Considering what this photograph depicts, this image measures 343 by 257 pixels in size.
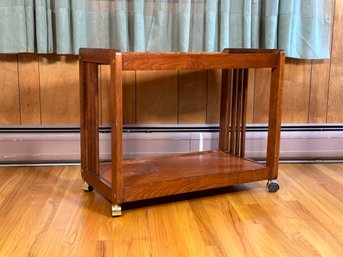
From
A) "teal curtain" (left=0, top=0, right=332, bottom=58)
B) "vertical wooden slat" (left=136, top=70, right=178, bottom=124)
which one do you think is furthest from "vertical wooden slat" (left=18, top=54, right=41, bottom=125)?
"vertical wooden slat" (left=136, top=70, right=178, bottom=124)

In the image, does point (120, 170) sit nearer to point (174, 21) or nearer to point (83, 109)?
point (83, 109)

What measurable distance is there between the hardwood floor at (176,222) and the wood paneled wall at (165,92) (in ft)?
1.05

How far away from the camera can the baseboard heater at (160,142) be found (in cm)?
196

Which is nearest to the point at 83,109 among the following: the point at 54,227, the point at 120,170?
the point at 120,170

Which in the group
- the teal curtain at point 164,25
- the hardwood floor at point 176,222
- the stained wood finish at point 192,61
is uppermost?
the teal curtain at point 164,25

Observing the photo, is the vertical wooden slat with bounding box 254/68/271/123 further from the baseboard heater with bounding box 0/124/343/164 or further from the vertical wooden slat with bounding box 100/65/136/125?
the vertical wooden slat with bounding box 100/65/136/125

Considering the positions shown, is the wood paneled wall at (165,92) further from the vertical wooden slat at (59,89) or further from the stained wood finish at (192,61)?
the stained wood finish at (192,61)

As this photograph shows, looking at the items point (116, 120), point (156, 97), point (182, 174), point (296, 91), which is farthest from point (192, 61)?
point (296, 91)

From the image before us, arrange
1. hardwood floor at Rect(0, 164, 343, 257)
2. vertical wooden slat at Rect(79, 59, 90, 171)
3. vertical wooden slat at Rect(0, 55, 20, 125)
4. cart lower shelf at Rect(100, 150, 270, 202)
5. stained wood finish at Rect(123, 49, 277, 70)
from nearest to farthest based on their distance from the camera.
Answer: hardwood floor at Rect(0, 164, 343, 257) < stained wood finish at Rect(123, 49, 277, 70) < cart lower shelf at Rect(100, 150, 270, 202) < vertical wooden slat at Rect(79, 59, 90, 171) < vertical wooden slat at Rect(0, 55, 20, 125)

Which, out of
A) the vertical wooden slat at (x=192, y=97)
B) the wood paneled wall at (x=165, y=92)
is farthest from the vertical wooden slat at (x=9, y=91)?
the vertical wooden slat at (x=192, y=97)

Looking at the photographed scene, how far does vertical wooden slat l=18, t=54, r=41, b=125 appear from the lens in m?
1.91

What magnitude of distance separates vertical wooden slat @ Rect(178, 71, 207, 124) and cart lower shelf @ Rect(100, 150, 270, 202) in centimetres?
26

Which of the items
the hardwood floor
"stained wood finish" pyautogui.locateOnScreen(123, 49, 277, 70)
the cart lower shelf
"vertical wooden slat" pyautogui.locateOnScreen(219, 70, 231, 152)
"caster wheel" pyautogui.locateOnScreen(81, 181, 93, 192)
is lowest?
the hardwood floor

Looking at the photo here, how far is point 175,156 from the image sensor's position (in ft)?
5.92
